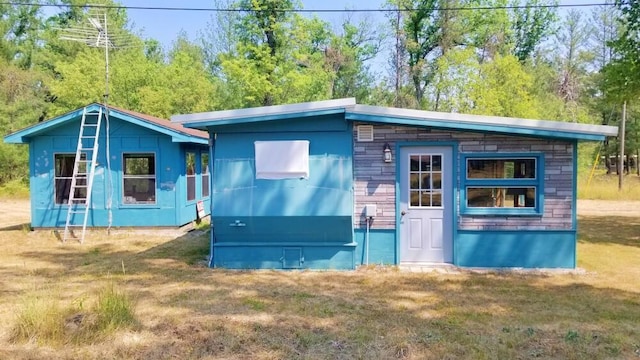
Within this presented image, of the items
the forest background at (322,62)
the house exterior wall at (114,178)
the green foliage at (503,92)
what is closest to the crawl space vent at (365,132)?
the house exterior wall at (114,178)

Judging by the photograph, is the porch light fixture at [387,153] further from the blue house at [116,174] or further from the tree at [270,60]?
the tree at [270,60]

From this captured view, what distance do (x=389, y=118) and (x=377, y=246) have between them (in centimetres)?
203

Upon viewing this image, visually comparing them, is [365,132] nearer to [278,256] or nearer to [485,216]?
[485,216]

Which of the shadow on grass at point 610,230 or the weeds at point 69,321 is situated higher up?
the weeds at point 69,321

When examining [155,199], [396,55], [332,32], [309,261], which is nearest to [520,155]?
[309,261]

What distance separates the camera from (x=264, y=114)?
6.93m

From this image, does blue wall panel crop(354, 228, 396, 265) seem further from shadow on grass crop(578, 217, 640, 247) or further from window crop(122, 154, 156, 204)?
window crop(122, 154, 156, 204)

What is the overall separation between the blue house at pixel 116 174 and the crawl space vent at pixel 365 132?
500cm

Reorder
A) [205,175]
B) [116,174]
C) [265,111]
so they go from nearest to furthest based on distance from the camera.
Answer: [265,111], [116,174], [205,175]

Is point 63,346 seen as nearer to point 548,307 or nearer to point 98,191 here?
point 548,307

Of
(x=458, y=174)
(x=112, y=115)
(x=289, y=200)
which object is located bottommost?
(x=289, y=200)

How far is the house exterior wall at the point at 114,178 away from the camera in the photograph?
35.3 feet

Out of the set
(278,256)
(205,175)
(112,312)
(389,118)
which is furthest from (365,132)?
(205,175)

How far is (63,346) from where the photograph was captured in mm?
4004
